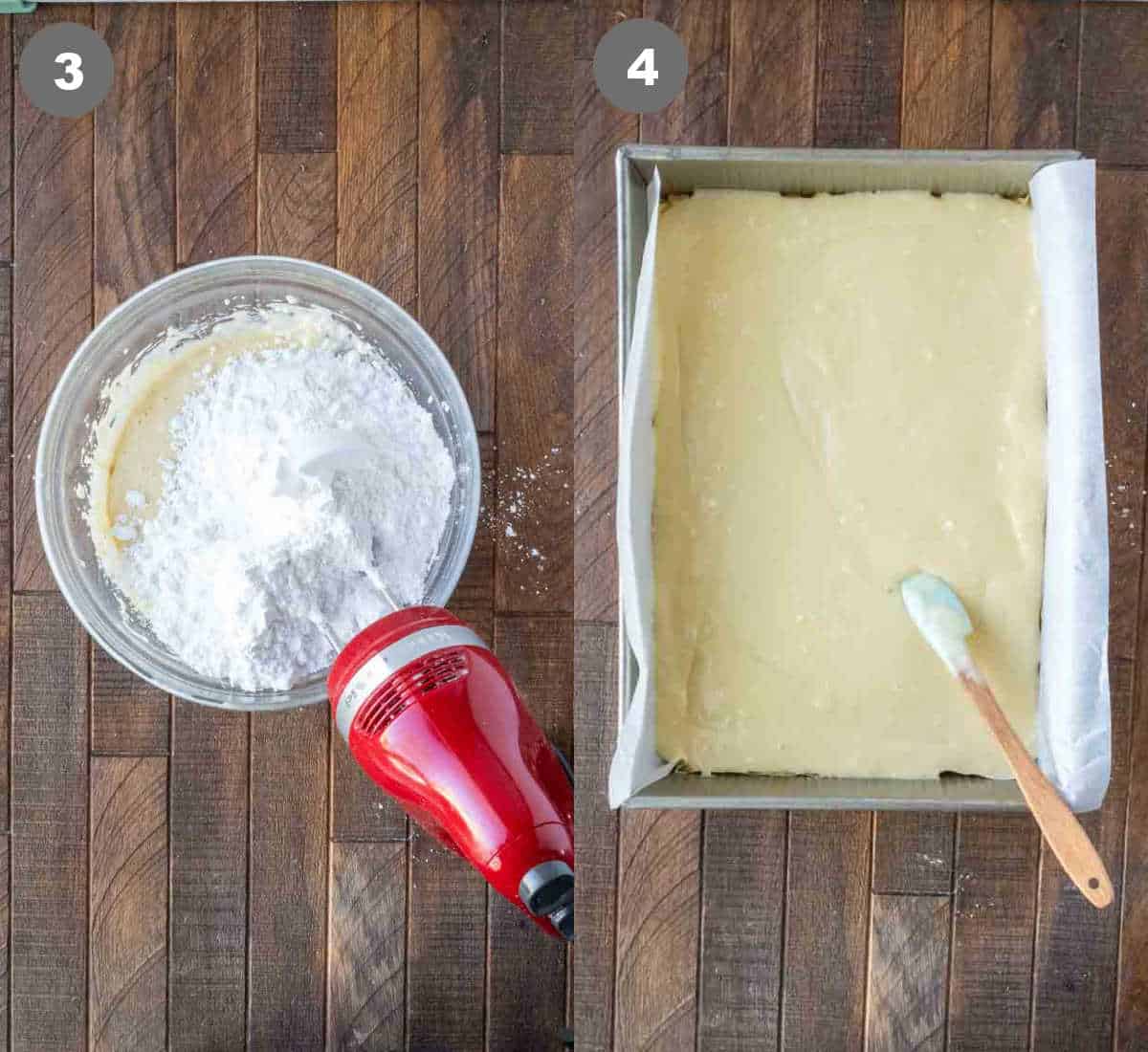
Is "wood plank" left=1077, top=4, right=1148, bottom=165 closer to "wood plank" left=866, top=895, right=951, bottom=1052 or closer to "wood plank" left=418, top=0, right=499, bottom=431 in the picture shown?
"wood plank" left=418, top=0, right=499, bottom=431

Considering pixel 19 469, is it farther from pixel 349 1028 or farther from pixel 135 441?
pixel 349 1028

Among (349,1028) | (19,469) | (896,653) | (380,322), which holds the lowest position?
(349,1028)

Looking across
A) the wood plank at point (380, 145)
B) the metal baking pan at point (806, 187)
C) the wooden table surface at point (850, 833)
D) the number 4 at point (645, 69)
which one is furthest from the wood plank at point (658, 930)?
the number 4 at point (645, 69)

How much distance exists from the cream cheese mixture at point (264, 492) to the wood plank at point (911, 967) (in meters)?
0.47

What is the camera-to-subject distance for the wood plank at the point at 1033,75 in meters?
0.82

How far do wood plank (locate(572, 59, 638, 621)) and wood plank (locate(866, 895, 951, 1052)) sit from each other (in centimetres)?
34

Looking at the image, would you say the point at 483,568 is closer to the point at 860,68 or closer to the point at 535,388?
the point at 535,388

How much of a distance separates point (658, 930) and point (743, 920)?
0.23ft

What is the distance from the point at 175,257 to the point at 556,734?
0.52m

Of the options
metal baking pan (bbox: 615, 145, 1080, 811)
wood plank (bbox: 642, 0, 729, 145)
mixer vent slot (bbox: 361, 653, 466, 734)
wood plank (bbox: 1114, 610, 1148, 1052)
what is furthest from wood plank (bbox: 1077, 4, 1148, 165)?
mixer vent slot (bbox: 361, 653, 466, 734)

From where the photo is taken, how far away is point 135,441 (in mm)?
879

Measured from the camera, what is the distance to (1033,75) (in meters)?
0.82

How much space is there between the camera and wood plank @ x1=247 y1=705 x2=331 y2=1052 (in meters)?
0.92

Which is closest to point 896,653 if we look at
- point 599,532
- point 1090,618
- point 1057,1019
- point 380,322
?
point 1090,618
